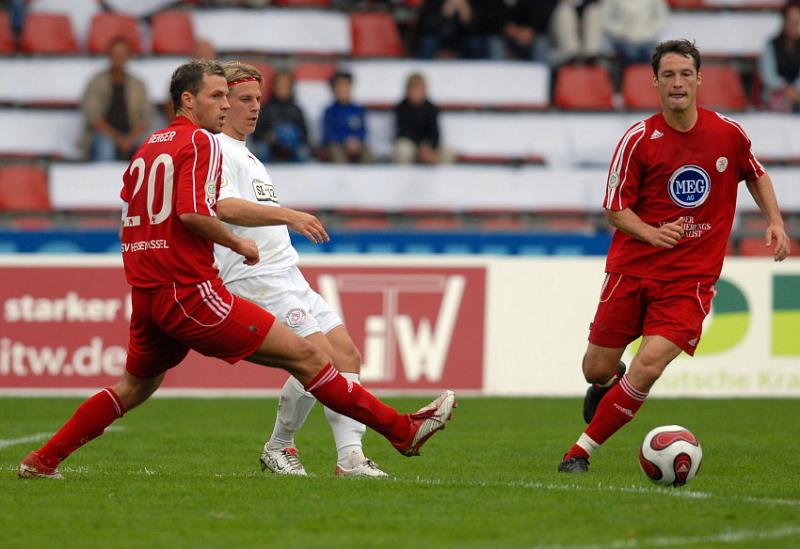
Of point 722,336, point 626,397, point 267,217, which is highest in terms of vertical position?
point 267,217

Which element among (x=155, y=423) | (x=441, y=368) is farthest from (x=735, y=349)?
(x=155, y=423)

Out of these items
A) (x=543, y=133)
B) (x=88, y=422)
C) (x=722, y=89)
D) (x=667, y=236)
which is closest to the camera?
(x=88, y=422)

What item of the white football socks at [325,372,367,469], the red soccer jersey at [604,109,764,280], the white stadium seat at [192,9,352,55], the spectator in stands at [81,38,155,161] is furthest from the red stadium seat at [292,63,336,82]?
the white football socks at [325,372,367,469]

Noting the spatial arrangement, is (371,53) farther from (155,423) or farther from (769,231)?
(769,231)

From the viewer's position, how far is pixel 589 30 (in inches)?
731

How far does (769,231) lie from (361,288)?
20.0 feet

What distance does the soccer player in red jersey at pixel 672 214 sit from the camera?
7961 mm

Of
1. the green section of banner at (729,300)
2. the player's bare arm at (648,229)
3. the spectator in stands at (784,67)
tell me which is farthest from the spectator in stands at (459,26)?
the player's bare arm at (648,229)

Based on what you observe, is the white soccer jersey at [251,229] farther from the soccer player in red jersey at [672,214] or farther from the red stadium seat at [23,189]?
the red stadium seat at [23,189]

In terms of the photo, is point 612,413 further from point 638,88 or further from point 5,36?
point 5,36

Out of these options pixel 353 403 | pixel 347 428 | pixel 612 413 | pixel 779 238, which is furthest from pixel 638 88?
pixel 353 403

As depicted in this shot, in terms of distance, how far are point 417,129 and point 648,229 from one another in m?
8.89

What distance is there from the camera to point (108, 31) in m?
18.1

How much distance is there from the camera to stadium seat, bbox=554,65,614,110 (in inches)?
716
